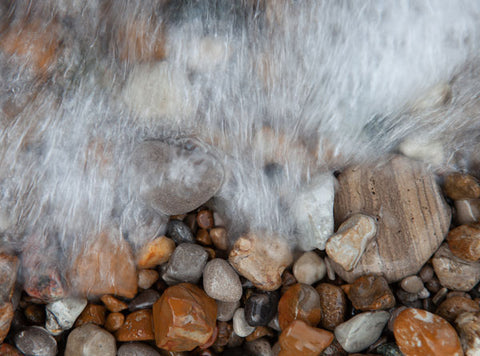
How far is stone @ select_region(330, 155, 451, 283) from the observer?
243cm

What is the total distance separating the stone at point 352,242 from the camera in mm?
2406

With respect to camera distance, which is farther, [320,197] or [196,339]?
[320,197]

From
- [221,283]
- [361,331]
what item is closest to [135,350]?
[221,283]

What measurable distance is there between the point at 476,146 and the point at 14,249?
122 inches

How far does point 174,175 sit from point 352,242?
3.92ft

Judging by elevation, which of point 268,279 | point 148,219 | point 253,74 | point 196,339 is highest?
point 253,74

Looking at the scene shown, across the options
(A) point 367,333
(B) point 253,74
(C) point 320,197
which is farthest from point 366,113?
(A) point 367,333

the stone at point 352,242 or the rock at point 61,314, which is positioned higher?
the stone at point 352,242

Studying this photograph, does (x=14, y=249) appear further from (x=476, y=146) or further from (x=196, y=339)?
(x=476, y=146)

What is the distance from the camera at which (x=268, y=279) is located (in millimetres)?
2477

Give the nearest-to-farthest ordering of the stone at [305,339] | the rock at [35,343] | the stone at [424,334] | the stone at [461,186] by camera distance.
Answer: the stone at [424,334], the stone at [305,339], the rock at [35,343], the stone at [461,186]

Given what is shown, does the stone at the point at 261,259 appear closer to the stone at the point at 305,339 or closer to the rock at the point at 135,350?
the stone at the point at 305,339

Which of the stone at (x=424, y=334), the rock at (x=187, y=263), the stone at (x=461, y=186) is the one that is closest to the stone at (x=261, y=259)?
the rock at (x=187, y=263)

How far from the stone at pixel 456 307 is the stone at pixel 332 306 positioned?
57 centimetres
